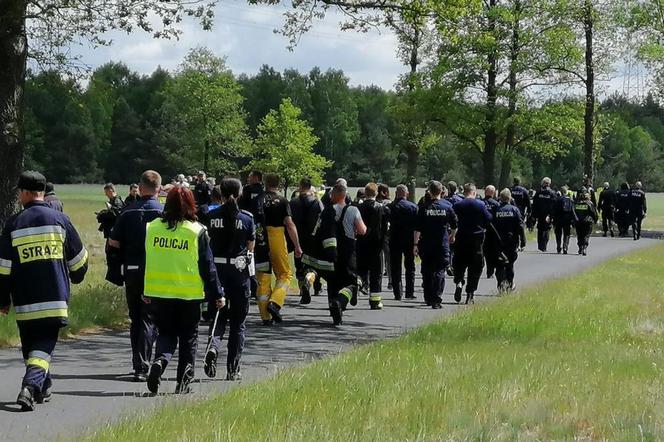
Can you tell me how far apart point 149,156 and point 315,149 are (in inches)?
890

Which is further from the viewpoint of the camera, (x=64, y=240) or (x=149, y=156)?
(x=149, y=156)

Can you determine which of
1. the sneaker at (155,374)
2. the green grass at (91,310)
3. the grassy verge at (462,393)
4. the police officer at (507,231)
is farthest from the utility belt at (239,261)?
the police officer at (507,231)

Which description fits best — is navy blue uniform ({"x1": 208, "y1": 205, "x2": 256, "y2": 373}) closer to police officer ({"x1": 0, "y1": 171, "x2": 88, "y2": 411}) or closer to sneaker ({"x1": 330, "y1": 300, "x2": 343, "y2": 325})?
police officer ({"x1": 0, "y1": 171, "x2": 88, "y2": 411})

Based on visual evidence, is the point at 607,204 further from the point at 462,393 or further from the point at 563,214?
the point at 462,393

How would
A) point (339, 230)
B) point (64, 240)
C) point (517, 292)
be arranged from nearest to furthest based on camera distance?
point (64, 240) → point (339, 230) → point (517, 292)

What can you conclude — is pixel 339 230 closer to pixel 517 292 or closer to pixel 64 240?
pixel 517 292

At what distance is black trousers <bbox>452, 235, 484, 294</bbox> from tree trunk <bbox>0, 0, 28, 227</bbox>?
737 cm

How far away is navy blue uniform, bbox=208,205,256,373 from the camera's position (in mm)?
9703

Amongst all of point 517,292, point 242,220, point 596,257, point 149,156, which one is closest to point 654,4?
point 596,257

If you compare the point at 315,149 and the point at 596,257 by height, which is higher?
the point at 315,149

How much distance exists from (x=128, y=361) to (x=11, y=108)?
6856 mm

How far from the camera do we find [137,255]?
993 cm

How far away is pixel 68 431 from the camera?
7.27 meters

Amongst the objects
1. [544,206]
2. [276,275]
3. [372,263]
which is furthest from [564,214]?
[276,275]
